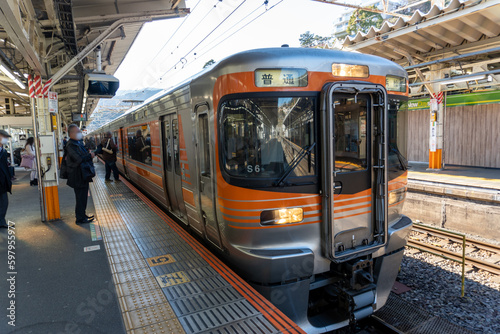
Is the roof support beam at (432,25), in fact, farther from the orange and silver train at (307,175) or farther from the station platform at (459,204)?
the orange and silver train at (307,175)

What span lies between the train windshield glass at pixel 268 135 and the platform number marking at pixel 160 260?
1.66 meters

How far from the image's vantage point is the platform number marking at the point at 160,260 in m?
4.32

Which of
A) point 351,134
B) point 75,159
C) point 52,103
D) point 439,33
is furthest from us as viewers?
point 439,33

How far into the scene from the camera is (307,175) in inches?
141

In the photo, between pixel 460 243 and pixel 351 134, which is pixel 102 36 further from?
pixel 460 243

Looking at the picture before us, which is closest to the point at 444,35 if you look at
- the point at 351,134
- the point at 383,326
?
the point at 351,134

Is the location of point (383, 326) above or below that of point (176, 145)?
below

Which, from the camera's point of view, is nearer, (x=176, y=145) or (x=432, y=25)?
(x=176, y=145)

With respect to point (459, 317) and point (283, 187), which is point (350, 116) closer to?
point (283, 187)

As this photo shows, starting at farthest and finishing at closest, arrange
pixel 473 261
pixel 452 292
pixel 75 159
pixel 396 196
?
pixel 473 261 < pixel 75 159 < pixel 452 292 < pixel 396 196

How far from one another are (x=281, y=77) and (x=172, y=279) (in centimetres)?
253

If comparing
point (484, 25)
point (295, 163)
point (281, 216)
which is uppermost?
point (484, 25)

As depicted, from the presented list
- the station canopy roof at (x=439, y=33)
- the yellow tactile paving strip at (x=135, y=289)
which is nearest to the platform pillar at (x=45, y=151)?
the yellow tactile paving strip at (x=135, y=289)

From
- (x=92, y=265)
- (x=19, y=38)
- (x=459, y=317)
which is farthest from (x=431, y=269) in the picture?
(x=19, y=38)
